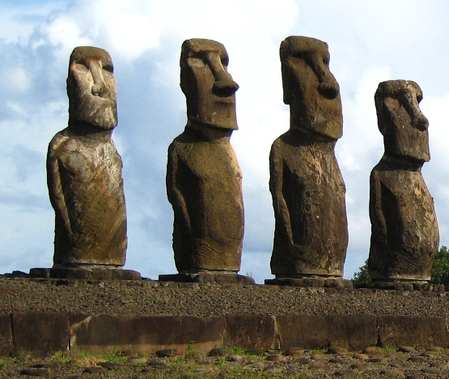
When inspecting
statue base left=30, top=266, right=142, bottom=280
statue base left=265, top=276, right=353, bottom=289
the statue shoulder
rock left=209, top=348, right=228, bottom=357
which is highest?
the statue shoulder

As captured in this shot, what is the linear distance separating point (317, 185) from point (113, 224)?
2.53 metres

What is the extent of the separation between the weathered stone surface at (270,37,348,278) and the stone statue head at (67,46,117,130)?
6.93 feet

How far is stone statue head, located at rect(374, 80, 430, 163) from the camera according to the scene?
14625 millimetres

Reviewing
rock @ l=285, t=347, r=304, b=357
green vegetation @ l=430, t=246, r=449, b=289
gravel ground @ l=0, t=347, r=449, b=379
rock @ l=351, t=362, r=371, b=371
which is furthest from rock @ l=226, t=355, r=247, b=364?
green vegetation @ l=430, t=246, r=449, b=289

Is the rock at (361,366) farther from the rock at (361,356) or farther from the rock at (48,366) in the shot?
the rock at (48,366)

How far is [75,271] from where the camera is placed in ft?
39.4

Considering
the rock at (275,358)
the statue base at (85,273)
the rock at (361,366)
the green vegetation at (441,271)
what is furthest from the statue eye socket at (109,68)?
the green vegetation at (441,271)

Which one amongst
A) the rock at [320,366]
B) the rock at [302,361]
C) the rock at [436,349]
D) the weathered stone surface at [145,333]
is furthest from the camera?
the rock at [436,349]

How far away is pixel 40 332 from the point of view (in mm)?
9484

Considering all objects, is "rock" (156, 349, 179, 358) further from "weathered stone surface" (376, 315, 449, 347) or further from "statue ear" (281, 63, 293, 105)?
"statue ear" (281, 63, 293, 105)

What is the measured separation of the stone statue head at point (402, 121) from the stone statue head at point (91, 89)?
3.79 metres

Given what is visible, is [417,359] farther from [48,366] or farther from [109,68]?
A: [109,68]

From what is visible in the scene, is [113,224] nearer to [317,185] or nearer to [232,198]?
[232,198]

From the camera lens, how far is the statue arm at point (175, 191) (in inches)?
512
